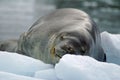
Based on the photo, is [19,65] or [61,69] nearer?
[61,69]

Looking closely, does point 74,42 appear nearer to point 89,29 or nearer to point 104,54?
point 89,29

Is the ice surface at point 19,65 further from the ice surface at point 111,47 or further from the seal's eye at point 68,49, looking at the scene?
the ice surface at point 111,47

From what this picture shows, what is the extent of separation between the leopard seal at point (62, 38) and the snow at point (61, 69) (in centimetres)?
19

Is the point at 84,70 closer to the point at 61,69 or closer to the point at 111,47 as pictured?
the point at 61,69

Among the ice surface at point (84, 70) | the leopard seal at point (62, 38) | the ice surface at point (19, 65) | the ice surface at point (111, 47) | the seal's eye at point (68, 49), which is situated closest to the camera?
the ice surface at point (84, 70)

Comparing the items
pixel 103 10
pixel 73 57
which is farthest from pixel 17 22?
pixel 73 57

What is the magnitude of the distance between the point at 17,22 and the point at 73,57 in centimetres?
1467

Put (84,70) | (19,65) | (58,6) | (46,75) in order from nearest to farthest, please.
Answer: (84,70) → (46,75) → (19,65) → (58,6)

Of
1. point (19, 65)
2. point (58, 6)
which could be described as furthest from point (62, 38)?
point (58, 6)

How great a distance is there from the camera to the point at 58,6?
23422mm

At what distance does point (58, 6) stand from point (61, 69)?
21.0m

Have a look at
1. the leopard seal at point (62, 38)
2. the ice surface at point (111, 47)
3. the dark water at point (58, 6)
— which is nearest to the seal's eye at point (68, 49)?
the leopard seal at point (62, 38)

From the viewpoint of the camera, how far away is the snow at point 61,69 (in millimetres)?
2408

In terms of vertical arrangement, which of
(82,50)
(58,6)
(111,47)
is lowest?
(58,6)
